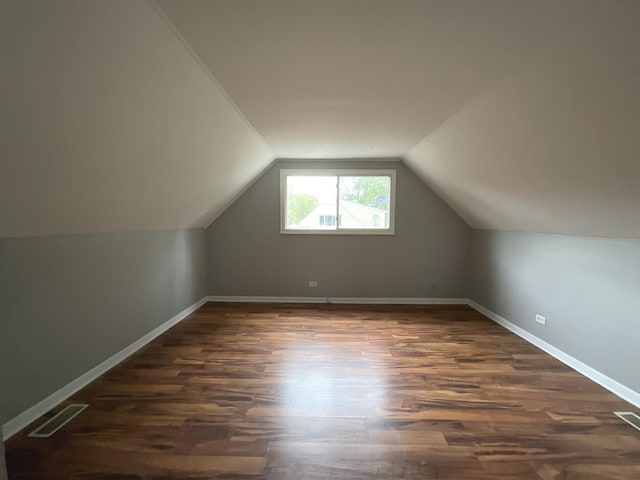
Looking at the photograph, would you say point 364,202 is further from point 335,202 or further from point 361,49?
point 361,49

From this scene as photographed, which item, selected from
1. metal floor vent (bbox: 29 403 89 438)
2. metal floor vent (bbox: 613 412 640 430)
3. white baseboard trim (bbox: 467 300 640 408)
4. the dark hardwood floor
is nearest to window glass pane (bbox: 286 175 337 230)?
the dark hardwood floor

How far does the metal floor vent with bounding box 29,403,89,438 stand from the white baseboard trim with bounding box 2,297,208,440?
3.9 inches

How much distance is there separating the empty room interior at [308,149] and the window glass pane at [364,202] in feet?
3.12

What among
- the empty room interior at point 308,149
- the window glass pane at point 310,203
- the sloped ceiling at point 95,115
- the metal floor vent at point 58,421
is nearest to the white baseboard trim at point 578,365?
the empty room interior at point 308,149

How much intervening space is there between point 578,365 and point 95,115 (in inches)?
162

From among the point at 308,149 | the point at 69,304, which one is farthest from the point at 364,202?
the point at 69,304

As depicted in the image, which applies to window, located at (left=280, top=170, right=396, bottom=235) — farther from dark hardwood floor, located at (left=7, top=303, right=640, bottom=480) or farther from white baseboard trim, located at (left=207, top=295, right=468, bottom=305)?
dark hardwood floor, located at (left=7, top=303, right=640, bottom=480)

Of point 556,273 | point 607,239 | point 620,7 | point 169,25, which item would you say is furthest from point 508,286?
point 169,25

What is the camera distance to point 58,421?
209 centimetres

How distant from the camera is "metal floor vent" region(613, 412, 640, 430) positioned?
2.13m

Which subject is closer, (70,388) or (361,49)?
(361,49)

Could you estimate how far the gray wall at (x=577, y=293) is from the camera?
2.44 m

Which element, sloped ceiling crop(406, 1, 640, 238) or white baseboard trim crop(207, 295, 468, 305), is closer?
sloped ceiling crop(406, 1, 640, 238)

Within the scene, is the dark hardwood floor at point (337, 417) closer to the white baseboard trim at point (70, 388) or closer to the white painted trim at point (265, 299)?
the white baseboard trim at point (70, 388)
